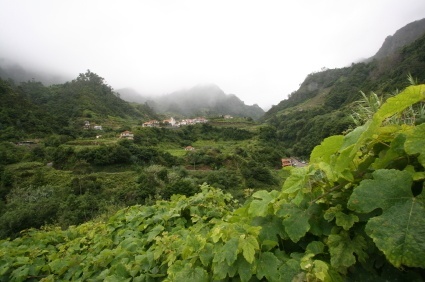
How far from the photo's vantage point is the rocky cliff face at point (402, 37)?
113188 millimetres

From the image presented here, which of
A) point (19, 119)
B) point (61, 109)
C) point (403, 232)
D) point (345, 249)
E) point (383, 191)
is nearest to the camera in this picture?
point (403, 232)

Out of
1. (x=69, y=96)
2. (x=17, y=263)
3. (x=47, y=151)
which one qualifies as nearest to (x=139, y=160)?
(x=47, y=151)

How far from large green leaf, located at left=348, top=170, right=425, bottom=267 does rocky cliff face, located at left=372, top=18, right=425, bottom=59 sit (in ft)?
459

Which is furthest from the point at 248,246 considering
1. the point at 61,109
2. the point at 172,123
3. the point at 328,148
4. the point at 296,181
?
the point at 172,123

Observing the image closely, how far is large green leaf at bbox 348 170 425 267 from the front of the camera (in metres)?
0.68

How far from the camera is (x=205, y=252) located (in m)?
1.45

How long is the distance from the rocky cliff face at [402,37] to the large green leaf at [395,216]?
459 ft

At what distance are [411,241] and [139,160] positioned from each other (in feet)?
141

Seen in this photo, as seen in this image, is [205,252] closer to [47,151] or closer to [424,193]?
[424,193]

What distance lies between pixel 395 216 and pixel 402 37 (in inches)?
6232

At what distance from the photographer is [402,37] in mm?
118500

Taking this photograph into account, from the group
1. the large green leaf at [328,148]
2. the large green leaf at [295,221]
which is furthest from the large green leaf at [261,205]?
the large green leaf at [328,148]

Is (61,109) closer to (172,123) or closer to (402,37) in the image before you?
(172,123)

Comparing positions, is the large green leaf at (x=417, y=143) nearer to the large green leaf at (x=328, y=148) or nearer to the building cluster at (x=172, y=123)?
the large green leaf at (x=328, y=148)
